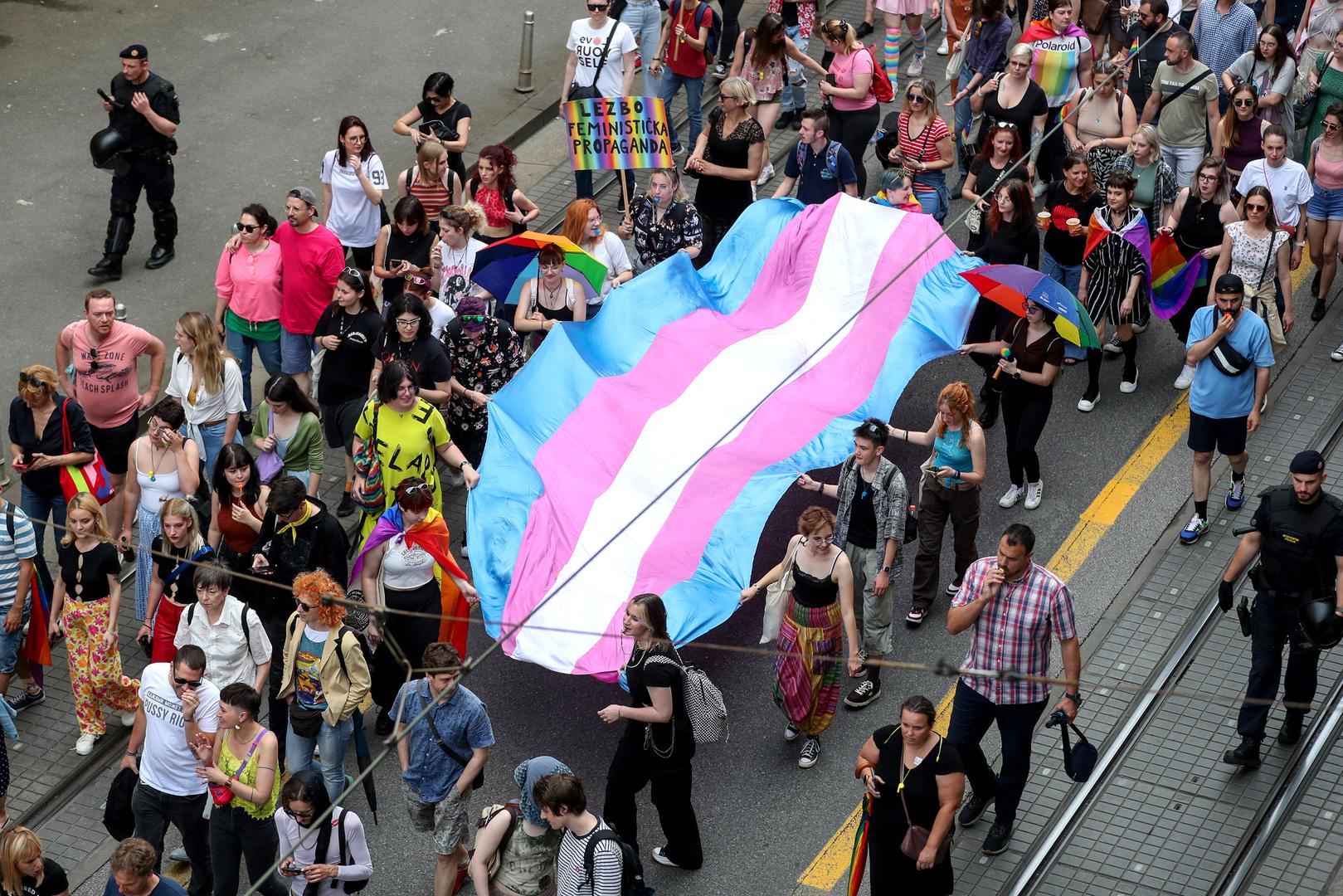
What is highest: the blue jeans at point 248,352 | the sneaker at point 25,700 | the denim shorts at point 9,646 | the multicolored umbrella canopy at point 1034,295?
the multicolored umbrella canopy at point 1034,295

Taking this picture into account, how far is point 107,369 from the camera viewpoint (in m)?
12.5

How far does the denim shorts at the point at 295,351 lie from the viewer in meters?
13.5

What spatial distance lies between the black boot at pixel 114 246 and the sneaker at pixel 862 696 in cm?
769

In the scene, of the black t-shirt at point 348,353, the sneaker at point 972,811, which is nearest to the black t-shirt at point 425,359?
the black t-shirt at point 348,353

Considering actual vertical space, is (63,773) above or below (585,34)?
below

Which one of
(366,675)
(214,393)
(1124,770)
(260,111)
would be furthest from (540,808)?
(260,111)

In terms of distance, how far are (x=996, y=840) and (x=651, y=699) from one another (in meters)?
2.02

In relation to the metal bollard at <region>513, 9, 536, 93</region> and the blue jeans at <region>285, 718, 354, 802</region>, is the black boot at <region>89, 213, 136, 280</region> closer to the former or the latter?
the metal bollard at <region>513, 9, 536, 93</region>

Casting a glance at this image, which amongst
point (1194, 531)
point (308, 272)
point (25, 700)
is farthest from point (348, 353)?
point (1194, 531)

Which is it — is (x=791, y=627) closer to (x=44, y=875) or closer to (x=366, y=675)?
(x=366, y=675)

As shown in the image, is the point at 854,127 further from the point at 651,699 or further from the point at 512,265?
the point at 651,699

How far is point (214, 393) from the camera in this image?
40.6 ft

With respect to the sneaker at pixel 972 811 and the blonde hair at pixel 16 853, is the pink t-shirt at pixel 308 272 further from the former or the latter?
the sneaker at pixel 972 811

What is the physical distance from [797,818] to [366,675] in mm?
2461
